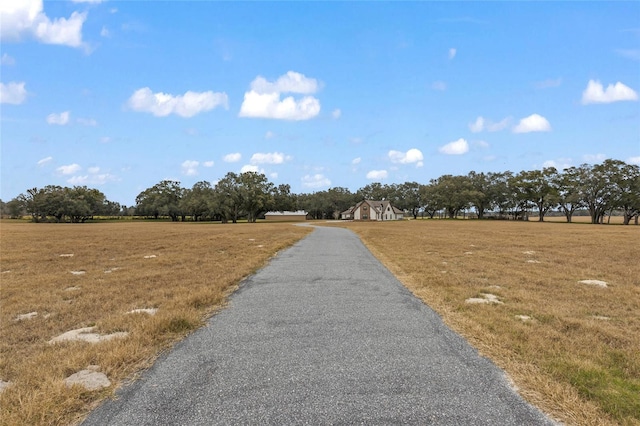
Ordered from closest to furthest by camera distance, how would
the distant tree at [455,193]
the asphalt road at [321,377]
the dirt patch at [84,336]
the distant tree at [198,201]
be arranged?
the asphalt road at [321,377]
the dirt patch at [84,336]
the distant tree at [198,201]
the distant tree at [455,193]

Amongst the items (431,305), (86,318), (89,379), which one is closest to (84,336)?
(86,318)

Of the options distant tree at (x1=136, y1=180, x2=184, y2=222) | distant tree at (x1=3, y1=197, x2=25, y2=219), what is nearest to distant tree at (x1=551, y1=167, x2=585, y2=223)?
distant tree at (x1=136, y1=180, x2=184, y2=222)

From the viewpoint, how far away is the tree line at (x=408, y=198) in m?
72.2

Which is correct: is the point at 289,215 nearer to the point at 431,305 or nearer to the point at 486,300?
the point at 486,300

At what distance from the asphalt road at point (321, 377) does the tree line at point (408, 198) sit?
73.1 meters

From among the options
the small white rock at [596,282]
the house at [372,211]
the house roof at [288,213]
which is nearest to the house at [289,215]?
the house roof at [288,213]

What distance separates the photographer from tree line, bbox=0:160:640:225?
72.2m

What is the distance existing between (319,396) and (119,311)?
16.9ft

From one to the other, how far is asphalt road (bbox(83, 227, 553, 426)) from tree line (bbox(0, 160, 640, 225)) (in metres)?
A: 73.1

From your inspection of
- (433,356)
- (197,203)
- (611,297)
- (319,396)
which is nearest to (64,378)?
(319,396)

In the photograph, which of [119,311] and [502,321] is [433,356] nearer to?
[502,321]

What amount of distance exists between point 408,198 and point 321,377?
4966 inches

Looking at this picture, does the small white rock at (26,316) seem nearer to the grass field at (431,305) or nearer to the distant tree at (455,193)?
the grass field at (431,305)

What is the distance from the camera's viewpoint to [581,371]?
3.99 m
